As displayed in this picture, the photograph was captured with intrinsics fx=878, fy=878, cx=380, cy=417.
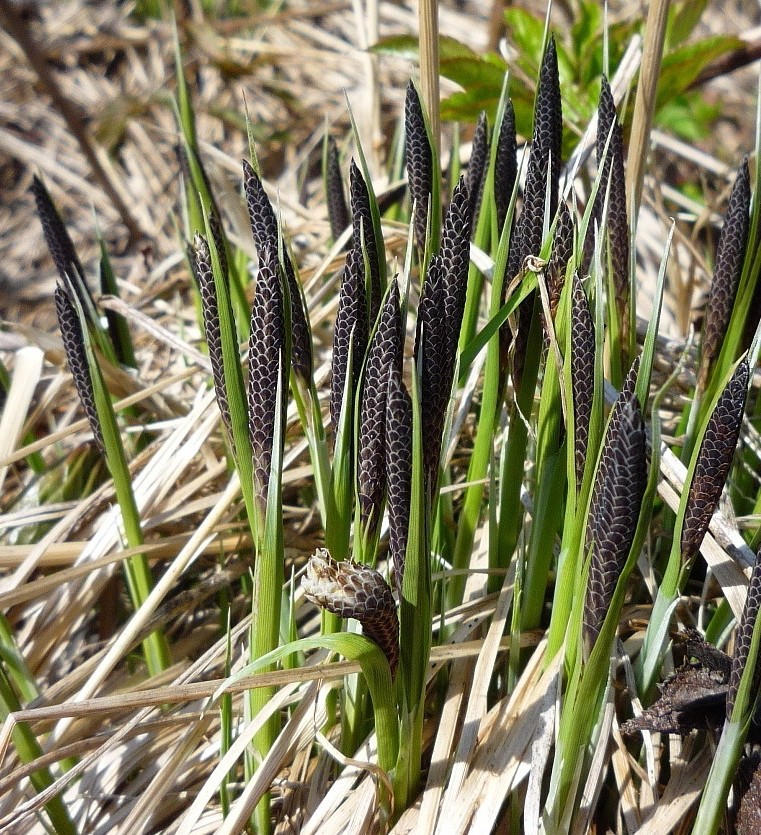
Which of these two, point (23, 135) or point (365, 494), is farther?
point (23, 135)

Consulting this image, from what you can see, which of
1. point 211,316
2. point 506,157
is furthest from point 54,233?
point 506,157

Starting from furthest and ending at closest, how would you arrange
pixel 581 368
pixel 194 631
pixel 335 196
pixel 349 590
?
pixel 335 196 < pixel 194 631 < pixel 581 368 < pixel 349 590

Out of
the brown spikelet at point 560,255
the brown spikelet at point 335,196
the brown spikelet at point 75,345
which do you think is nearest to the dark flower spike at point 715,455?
the brown spikelet at point 560,255

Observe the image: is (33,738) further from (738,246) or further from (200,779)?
(738,246)

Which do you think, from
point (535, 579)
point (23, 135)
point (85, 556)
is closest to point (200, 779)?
point (85, 556)

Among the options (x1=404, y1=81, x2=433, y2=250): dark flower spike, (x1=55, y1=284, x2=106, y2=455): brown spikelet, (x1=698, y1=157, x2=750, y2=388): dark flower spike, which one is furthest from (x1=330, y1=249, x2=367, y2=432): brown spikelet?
(x1=698, y1=157, x2=750, y2=388): dark flower spike

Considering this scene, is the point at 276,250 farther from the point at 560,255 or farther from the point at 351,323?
the point at 560,255

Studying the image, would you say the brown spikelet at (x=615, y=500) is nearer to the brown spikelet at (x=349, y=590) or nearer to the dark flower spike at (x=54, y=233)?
the brown spikelet at (x=349, y=590)
